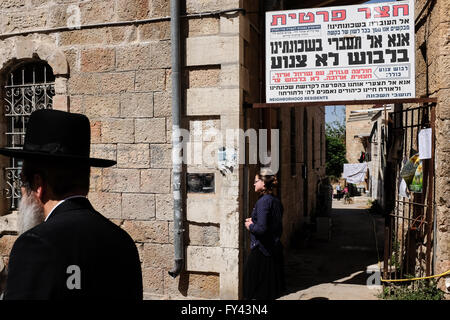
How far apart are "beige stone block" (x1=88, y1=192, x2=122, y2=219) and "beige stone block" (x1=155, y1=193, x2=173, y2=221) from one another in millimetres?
607

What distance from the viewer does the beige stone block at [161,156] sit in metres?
5.52

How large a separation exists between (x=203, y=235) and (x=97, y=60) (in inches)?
115

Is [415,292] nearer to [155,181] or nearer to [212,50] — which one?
[155,181]

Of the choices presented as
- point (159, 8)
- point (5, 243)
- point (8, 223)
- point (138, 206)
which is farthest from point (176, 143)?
point (5, 243)

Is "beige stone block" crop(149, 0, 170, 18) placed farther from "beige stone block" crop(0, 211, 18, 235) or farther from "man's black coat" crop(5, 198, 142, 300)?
"man's black coat" crop(5, 198, 142, 300)

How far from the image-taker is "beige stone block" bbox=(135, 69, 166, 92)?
5.54 m

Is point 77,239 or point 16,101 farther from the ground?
point 16,101

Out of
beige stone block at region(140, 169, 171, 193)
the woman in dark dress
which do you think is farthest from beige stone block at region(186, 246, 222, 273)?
beige stone block at region(140, 169, 171, 193)

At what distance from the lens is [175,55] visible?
17.5ft

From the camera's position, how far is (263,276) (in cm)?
455

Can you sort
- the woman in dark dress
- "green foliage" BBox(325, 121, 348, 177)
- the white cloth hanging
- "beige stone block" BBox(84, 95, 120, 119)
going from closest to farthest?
the woman in dark dress < "beige stone block" BBox(84, 95, 120, 119) < the white cloth hanging < "green foliage" BBox(325, 121, 348, 177)
